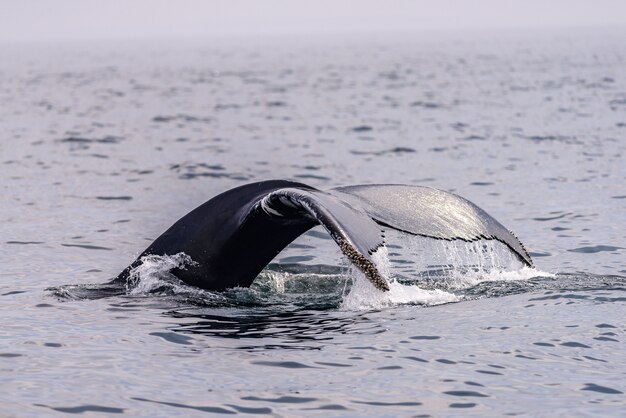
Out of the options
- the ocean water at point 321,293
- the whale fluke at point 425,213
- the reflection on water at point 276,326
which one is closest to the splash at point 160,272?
the ocean water at point 321,293

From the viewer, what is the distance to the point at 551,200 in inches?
695

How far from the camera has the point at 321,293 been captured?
1060 cm

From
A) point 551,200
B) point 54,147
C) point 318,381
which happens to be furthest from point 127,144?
point 318,381

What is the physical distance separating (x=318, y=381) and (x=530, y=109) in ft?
91.7

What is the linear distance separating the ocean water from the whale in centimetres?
16

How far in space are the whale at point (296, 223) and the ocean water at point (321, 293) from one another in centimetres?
16

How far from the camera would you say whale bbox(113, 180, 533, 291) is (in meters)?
7.93

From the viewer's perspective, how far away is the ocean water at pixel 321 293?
7734 millimetres

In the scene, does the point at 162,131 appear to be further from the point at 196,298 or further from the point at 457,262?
the point at 196,298

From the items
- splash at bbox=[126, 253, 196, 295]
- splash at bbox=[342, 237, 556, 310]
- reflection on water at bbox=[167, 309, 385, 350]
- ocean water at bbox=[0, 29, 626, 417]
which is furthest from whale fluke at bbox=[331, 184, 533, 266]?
splash at bbox=[126, 253, 196, 295]

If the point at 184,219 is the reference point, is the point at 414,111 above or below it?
Answer: above

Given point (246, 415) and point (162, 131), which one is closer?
point (246, 415)

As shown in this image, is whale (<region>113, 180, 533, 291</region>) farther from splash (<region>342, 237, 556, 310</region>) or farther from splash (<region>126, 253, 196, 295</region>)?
splash (<region>342, 237, 556, 310</region>)

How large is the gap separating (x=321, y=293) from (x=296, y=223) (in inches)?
72.1
